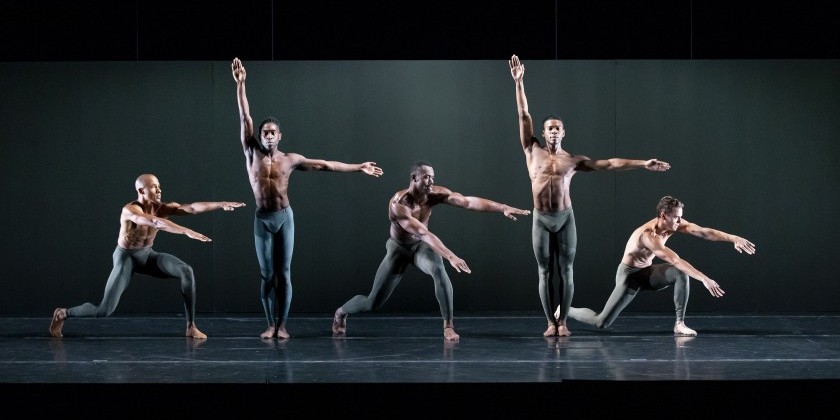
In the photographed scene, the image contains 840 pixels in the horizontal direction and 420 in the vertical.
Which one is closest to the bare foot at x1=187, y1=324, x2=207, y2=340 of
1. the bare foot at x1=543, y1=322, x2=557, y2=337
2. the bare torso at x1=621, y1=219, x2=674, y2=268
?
the bare foot at x1=543, y1=322, x2=557, y2=337

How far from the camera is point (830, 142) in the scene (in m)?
9.95

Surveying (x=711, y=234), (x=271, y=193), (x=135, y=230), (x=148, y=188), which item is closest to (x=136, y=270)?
(x=135, y=230)

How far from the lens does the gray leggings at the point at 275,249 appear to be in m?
7.91

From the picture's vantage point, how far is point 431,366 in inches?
261

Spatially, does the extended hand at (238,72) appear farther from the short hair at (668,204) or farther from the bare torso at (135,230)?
the short hair at (668,204)

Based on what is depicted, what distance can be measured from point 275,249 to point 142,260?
36.9 inches

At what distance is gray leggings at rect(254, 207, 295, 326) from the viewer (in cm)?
791

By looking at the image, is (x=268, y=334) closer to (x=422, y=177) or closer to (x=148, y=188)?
(x=148, y=188)

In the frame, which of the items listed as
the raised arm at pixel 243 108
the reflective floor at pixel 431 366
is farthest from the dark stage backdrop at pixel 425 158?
the raised arm at pixel 243 108
